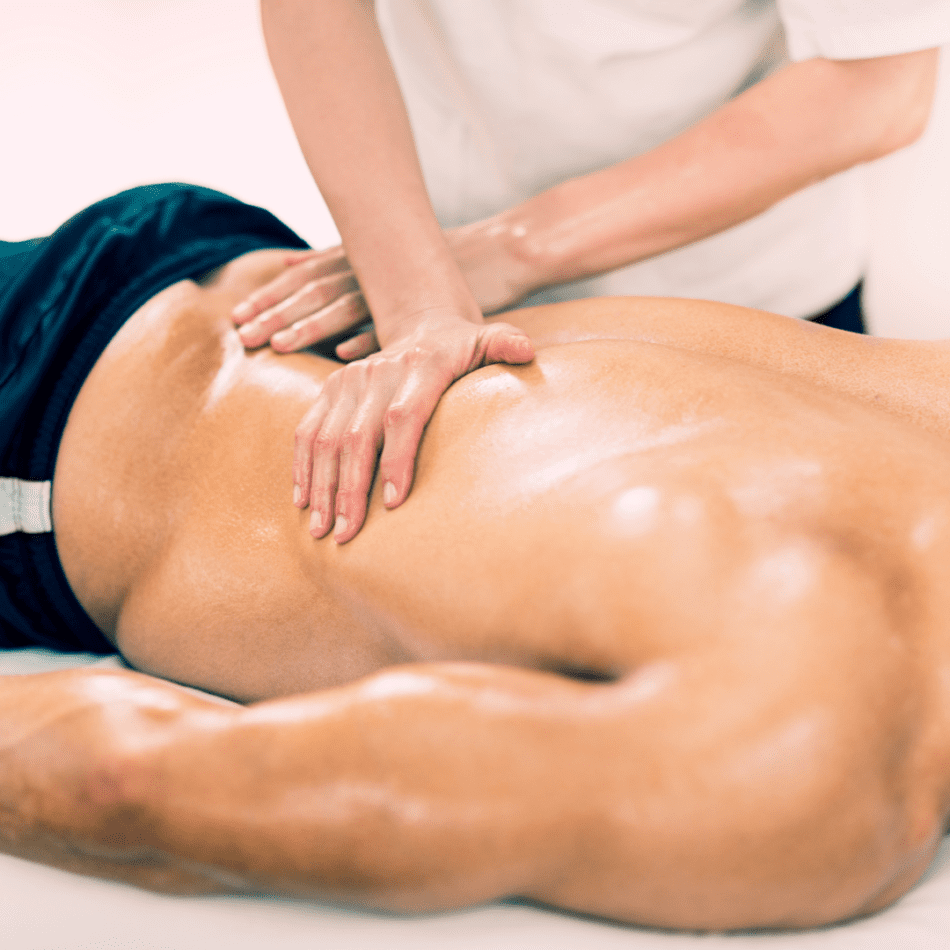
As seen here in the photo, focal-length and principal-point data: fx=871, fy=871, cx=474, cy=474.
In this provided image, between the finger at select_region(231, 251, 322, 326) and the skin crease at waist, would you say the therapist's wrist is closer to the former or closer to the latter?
the skin crease at waist

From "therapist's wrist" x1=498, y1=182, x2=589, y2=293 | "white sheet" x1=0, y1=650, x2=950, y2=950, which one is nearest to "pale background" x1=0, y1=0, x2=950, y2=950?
"therapist's wrist" x1=498, y1=182, x2=589, y2=293

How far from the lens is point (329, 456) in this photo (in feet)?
2.31

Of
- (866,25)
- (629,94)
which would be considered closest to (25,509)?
(629,94)

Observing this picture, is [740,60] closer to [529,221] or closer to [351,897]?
[529,221]

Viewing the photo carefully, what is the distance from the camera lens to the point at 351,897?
1.51ft

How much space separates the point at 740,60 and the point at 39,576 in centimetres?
101

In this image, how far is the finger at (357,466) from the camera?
2.21ft

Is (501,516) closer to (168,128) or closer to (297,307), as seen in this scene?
(297,307)

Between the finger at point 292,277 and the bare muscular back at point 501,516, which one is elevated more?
the finger at point 292,277

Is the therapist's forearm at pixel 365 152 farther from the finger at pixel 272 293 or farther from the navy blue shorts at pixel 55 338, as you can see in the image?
the navy blue shorts at pixel 55 338

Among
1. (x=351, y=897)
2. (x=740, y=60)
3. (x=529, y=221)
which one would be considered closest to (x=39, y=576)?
(x=351, y=897)

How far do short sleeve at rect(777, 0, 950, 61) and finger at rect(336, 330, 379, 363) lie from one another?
1.93 ft

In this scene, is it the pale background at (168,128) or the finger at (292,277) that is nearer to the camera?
the finger at (292,277)

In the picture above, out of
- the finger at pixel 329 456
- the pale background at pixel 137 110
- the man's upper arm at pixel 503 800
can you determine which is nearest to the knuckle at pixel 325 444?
the finger at pixel 329 456
